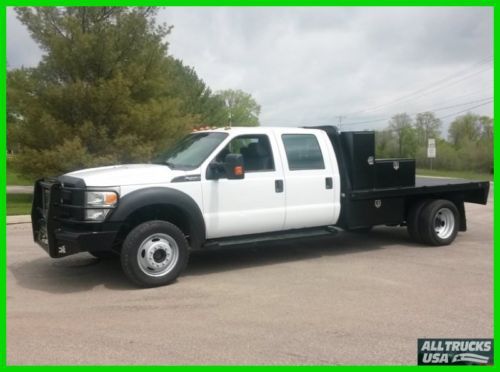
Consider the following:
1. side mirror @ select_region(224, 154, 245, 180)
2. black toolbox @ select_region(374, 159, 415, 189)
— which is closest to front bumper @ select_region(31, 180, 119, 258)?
side mirror @ select_region(224, 154, 245, 180)

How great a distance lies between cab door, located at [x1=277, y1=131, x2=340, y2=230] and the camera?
7.24 meters

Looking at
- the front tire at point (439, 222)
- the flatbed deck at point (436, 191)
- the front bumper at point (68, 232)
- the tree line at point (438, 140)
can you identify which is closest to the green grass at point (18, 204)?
the front bumper at point (68, 232)

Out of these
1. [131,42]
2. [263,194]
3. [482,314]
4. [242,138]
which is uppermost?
[131,42]

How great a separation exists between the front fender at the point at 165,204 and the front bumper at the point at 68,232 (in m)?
0.21

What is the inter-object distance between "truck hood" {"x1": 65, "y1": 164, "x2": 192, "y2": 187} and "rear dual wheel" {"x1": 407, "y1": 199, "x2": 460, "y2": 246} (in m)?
4.40

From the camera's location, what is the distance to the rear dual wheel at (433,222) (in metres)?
8.62

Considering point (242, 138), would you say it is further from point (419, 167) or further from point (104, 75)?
point (419, 167)

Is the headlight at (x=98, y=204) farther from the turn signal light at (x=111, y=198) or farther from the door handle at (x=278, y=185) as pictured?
the door handle at (x=278, y=185)

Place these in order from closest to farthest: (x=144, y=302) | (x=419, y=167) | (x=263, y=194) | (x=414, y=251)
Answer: (x=144, y=302) < (x=263, y=194) < (x=414, y=251) < (x=419, y=167)

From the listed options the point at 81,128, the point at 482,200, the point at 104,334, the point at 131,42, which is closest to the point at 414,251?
the point at 482,200

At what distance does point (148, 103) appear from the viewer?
19.7 m

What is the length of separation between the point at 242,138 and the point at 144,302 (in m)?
2.70

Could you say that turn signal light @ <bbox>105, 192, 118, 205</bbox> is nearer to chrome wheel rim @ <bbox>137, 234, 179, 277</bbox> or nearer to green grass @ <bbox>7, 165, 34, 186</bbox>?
chrome wheel rim @ <bbox>137, 234, 179, 277</bbox>

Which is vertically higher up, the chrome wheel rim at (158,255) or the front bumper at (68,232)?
the front bumper at (68,232)
